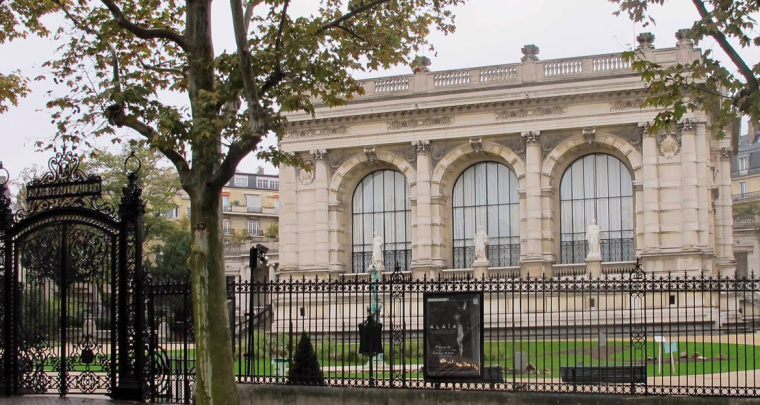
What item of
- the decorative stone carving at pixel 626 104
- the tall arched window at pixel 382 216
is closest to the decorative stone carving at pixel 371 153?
the tall arched window at pixel 382 216

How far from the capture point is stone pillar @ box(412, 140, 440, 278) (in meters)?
49.9

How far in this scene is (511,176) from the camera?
5075 centimetres

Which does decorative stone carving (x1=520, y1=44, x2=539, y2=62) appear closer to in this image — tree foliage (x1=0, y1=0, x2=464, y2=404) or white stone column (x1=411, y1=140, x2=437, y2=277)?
white stone column (x1=411, y1=140, x2=437, y2=277)

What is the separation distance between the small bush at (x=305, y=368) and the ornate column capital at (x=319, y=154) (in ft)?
104

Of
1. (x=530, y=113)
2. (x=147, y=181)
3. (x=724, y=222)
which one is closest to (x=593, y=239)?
(x=530, y=113)

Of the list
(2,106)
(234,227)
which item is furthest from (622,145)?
(234,227)

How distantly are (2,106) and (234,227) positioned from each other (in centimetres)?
6829

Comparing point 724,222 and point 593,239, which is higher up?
point 724,222

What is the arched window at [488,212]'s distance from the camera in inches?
2000

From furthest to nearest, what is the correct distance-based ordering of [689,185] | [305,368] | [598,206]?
1. [598,206]
2. [689,185]
3. [305,368]

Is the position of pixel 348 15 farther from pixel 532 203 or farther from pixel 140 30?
pixel 532 203

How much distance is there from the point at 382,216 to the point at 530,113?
343 inches

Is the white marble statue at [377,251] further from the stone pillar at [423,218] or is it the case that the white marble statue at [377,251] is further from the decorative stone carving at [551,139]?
the decorative stone carving at [551,139]

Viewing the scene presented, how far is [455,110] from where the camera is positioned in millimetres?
50000
